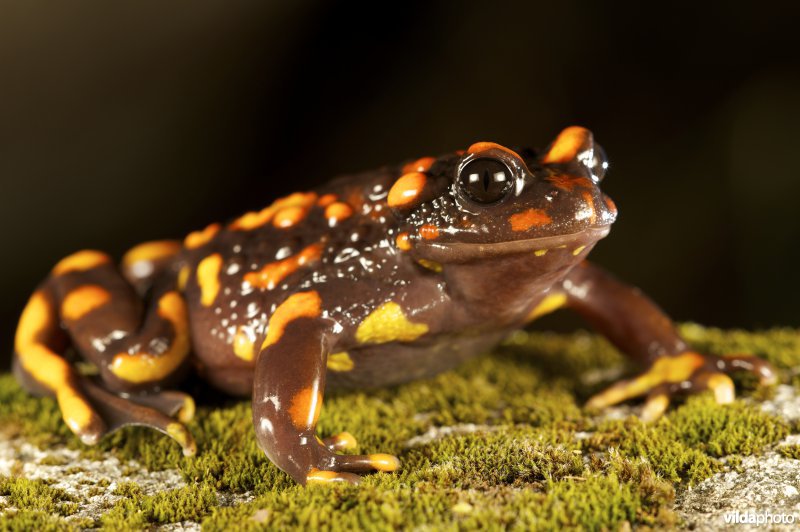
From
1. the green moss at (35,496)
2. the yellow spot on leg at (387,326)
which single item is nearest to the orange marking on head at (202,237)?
the yellow spot on leg at (387,326)

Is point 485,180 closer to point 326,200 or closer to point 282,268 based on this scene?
point 326,200

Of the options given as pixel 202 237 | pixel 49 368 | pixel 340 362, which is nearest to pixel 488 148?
pixel 340 362

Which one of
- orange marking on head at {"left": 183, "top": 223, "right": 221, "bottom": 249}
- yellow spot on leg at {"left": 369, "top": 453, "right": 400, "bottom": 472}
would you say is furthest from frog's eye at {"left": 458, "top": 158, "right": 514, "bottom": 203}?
orange marking on head at {"left": 183, "top": 223, "right": 221, "bottom": 249}

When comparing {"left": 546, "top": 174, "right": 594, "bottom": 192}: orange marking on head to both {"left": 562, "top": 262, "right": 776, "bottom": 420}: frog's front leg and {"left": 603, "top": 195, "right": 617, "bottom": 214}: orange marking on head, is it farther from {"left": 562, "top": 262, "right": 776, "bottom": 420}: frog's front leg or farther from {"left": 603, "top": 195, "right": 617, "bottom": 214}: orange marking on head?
{"left": 562, "top": 262, "right": 776, "bottom": 420}: frog's front leg

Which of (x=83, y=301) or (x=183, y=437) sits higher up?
(x=83, y=301)

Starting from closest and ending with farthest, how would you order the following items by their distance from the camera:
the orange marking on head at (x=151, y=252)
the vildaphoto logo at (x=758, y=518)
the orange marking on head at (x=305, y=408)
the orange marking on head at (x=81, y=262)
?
the vildaphoto logo at (x=758, y=518), the orange marking on head at (x=305, y=408), the orange marking on head at (x=81, y=262), the orange marking on head at (x=151, y=252)

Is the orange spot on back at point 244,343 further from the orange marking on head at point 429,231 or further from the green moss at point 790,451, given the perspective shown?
the green moss at point 790,451

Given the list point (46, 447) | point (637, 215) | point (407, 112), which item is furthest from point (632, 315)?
point (407, 112)
